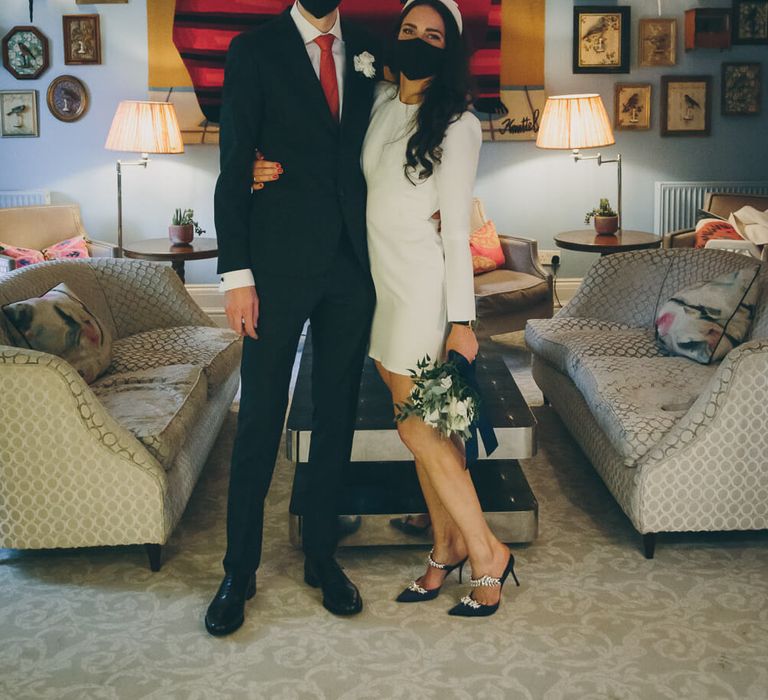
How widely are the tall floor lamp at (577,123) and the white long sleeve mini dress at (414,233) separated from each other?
326 centimetres

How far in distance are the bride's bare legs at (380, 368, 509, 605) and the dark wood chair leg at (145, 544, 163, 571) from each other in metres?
0.78

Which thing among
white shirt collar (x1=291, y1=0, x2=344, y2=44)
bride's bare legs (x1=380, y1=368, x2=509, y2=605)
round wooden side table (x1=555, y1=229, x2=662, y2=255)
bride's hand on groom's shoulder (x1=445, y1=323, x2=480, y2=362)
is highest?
white shirt collar (x1=291, y1=0, x2=344, y2=44)

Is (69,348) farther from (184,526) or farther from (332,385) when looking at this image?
(332,385)

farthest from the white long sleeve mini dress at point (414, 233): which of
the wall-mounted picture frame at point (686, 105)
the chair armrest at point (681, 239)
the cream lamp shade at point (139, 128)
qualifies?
the wall-mounted picture frame at point (686, 105)

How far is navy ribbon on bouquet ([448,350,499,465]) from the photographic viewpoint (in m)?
2.25

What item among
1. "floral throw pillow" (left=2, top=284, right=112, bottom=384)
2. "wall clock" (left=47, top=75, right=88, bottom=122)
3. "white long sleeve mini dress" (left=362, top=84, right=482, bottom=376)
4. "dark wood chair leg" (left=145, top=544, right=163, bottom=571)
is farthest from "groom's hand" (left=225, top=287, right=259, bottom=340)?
"wall clock" (left=47, top=75, right=88, bottom=122)

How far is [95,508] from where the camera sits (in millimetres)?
2570

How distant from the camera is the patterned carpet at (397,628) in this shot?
2.07 metres

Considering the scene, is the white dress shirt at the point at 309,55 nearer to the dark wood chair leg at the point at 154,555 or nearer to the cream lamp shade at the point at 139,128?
the dark wood chair leg at the point at 154,555

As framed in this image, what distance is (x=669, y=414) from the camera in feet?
9.09

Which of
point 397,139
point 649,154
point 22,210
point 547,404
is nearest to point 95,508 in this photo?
point 397,139

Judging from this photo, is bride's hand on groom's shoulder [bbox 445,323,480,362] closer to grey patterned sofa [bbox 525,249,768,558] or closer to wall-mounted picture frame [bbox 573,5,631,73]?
grey patterned sofa [bbox 525,249,768,558]

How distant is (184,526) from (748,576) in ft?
5.34

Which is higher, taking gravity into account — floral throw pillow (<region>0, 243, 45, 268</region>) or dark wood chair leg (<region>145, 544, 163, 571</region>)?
floral throw pillow (<region>0, 243, 45, 268</region>)
